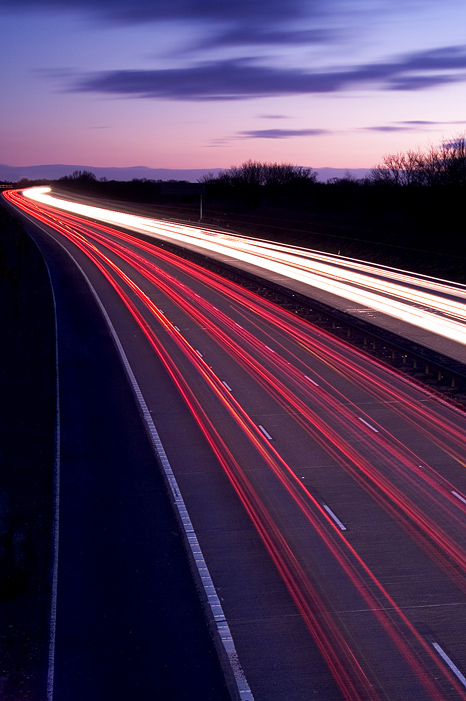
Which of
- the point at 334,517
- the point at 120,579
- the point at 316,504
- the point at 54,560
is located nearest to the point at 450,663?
the point at 334,517

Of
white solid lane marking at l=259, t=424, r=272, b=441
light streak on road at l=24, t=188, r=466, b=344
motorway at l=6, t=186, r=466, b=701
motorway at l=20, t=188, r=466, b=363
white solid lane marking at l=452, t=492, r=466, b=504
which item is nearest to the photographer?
motorway at l=6, t=186, r=466, b=701

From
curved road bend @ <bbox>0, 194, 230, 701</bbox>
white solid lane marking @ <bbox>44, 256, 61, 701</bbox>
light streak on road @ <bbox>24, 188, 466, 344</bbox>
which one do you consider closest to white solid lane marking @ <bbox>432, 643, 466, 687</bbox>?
curved road bend @ <bbox>0, 194, 230, 701</bbox>

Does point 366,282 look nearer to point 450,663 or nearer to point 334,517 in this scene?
point 334,517

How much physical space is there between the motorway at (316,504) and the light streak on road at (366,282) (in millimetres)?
1438

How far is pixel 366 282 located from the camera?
43.1 meters

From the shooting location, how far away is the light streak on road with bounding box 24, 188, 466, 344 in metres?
32.5

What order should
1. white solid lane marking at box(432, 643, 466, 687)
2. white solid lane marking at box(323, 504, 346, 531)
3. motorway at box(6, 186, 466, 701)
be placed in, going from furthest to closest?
white solid lane marking at box(323, 504, 346, 531) < motorway at box(6, 186, 466, 701) < white solid lane marking at box(432, 643, 466, 687)

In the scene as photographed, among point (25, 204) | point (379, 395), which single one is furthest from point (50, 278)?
point (25, 204)

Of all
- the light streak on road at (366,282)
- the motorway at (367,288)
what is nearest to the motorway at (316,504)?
the motorway at (367,288)

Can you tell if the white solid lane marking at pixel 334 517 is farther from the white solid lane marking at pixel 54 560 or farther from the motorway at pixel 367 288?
the motorway at pixel 367 288

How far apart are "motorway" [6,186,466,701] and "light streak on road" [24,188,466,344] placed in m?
1.44

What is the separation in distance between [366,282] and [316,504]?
29283mm

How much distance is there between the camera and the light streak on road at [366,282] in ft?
107

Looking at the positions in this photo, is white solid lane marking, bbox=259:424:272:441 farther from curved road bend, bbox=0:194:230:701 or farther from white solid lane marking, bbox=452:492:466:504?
white solid lane marking, bbox=452:492:466:504
